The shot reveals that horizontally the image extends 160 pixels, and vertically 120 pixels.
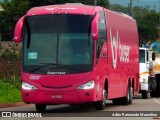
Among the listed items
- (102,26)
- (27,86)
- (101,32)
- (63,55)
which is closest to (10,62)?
(102,26)

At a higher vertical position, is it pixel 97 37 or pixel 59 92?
pixel 97 37

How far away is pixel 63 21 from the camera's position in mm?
19359

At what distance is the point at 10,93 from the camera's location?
29938mm

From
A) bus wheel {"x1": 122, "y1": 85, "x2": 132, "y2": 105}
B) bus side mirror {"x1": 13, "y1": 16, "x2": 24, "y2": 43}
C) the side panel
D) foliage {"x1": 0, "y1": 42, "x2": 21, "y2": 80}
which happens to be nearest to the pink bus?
bus side mirror {"x1": 13, "y1": 16, "x2": 24, "y2": 43}

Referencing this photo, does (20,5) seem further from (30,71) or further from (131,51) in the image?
(30,71)

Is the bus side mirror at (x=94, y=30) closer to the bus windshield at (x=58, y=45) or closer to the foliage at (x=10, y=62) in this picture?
the bus windshield at (x=58, y=45)

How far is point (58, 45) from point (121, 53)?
5.58 m

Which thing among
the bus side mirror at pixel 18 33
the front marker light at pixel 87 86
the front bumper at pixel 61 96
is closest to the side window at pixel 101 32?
the front marker light at pixel 87 86

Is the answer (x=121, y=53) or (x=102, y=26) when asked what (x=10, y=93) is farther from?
(x=102, y=26)

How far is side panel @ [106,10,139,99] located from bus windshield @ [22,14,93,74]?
7.96 feet

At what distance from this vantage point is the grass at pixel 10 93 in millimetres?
27650

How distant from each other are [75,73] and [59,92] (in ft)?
2.73

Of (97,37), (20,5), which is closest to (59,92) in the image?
(97,37)

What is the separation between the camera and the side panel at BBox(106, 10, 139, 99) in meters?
22.0
